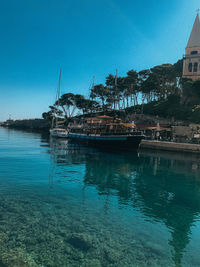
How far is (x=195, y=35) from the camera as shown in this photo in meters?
60.4

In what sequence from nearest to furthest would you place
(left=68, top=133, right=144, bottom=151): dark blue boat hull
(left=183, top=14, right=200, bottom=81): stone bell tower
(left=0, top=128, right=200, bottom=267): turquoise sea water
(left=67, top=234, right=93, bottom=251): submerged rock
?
(left=0, top=128, right=200, bottom=267): turquoise sea water
(left=67, top=234, right=93, bottom=251): submerged rock
(left=68, top=133, right=144, bottom=151): dark blue boat hull
(left=183, top=14, right=200, bottom=81): stone bell tower

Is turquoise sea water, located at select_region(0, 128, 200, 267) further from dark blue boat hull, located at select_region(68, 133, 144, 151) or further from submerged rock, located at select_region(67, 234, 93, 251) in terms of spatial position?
dark blue boat hull, located at select_region(68, 133, 144, 151)

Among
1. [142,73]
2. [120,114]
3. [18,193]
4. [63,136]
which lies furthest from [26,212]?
[142,73]

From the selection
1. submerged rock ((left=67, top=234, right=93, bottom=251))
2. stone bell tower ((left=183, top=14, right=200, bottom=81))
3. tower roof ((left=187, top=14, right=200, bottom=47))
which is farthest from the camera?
tower roof ((left=187, top=14, right=200, bottom=47))

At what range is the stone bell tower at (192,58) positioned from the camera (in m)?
56.3

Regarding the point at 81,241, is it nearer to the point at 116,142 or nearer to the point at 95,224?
the point at 95,224

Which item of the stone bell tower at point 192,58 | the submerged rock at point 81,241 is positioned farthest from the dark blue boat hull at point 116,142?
the stone bell tower at point 192,58

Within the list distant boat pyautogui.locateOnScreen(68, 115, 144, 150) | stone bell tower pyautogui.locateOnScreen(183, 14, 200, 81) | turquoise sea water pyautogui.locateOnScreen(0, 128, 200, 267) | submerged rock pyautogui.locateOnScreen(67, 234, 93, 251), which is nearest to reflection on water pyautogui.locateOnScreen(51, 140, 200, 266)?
turquoise sea water pyautogui.locateOnScreen(0, 128, 200, 267)

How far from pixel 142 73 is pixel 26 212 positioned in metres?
66.5

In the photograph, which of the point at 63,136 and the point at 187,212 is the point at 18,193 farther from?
the point at 63,136

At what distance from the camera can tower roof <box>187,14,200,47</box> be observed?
59188 millimetres

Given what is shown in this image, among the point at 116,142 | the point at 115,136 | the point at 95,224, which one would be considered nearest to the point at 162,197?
the point at 95,224

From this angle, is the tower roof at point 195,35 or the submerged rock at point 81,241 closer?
the submerged rock at point 81,241

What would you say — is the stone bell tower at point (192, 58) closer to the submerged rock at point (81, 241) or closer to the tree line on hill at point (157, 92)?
the tree line on hill at point (157, 92)
